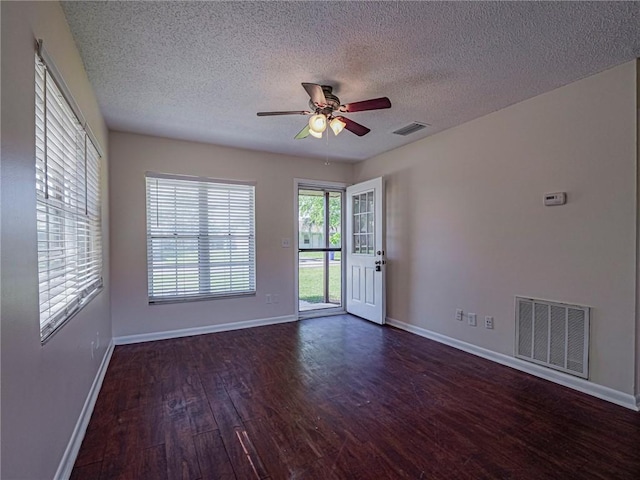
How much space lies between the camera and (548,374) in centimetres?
281

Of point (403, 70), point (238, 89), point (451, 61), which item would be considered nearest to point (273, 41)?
point (238, 89)

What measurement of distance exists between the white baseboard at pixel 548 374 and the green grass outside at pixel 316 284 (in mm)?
1915

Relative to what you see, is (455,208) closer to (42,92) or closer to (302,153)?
(302,153)

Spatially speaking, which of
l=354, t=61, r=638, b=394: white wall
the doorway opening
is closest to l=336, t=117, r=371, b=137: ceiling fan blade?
l=354, t=61, r=638, b=394: white wall

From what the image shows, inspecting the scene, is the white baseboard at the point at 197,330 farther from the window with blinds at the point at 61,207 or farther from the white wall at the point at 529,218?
the white wall at the point at 529,218

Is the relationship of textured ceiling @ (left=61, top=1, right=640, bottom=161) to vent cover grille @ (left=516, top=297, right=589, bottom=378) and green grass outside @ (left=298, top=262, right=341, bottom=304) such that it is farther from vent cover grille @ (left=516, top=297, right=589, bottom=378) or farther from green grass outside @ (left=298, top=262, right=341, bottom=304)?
green grass outside @ (left=298, top=262, right=341, bottom=304)

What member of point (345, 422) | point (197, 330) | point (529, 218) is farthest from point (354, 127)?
point (197, 330)

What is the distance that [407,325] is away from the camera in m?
4.33

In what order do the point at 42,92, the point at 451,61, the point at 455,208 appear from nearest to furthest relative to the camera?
the point at 42,92 → the point at 451,61 → the point at 455,208

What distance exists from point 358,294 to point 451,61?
3500 mm

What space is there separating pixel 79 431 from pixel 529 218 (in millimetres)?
3884

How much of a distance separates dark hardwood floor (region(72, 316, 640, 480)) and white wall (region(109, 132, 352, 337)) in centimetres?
75

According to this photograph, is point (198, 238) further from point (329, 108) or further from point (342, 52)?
point (342, 52)

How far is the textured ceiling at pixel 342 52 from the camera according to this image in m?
1.83
